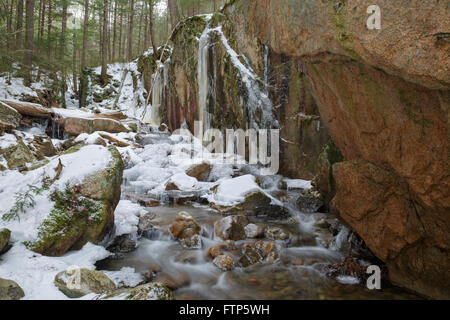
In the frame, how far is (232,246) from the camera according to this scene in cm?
479

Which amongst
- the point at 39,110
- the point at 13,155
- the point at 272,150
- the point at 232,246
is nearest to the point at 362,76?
the point at 232,246

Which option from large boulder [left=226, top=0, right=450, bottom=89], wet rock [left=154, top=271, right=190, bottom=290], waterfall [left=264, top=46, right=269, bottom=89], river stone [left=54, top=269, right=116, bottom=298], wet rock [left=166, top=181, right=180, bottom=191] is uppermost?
waterfall [left=264, top=46, right=269, bottom=89]

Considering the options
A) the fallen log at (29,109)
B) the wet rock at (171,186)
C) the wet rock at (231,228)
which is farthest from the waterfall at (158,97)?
the wet rock at (231,228)

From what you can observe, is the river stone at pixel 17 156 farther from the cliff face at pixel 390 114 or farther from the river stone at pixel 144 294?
the cliff face at pixel 390 114

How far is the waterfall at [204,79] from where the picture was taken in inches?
463

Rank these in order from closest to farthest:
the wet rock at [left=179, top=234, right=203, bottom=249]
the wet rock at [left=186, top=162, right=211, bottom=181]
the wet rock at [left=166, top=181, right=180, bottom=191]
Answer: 1. the wet rock at [left=179, top=234, right=203, bottom=249]
2. the wet rock at [left=166, top=181, right=180, bottom=191]
3. the wet rock at [left=186, top=162, right=211, bottom=181]

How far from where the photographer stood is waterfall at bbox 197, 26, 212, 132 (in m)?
11.8

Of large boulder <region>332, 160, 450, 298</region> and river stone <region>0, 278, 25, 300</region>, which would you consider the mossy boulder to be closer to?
river stone <region>0, 278, 25, 300</region>

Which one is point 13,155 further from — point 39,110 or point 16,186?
point 39,110

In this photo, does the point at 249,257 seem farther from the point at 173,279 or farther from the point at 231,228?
the point at 173,279

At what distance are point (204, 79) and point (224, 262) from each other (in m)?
9.33

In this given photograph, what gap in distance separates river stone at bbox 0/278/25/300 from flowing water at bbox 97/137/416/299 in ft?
4.02

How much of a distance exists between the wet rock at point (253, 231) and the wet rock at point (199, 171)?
4.00 m

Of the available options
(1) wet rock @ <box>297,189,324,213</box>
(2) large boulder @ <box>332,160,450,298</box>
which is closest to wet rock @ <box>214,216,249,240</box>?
(1) wet rock @ <box>297,189,324,213</box>
